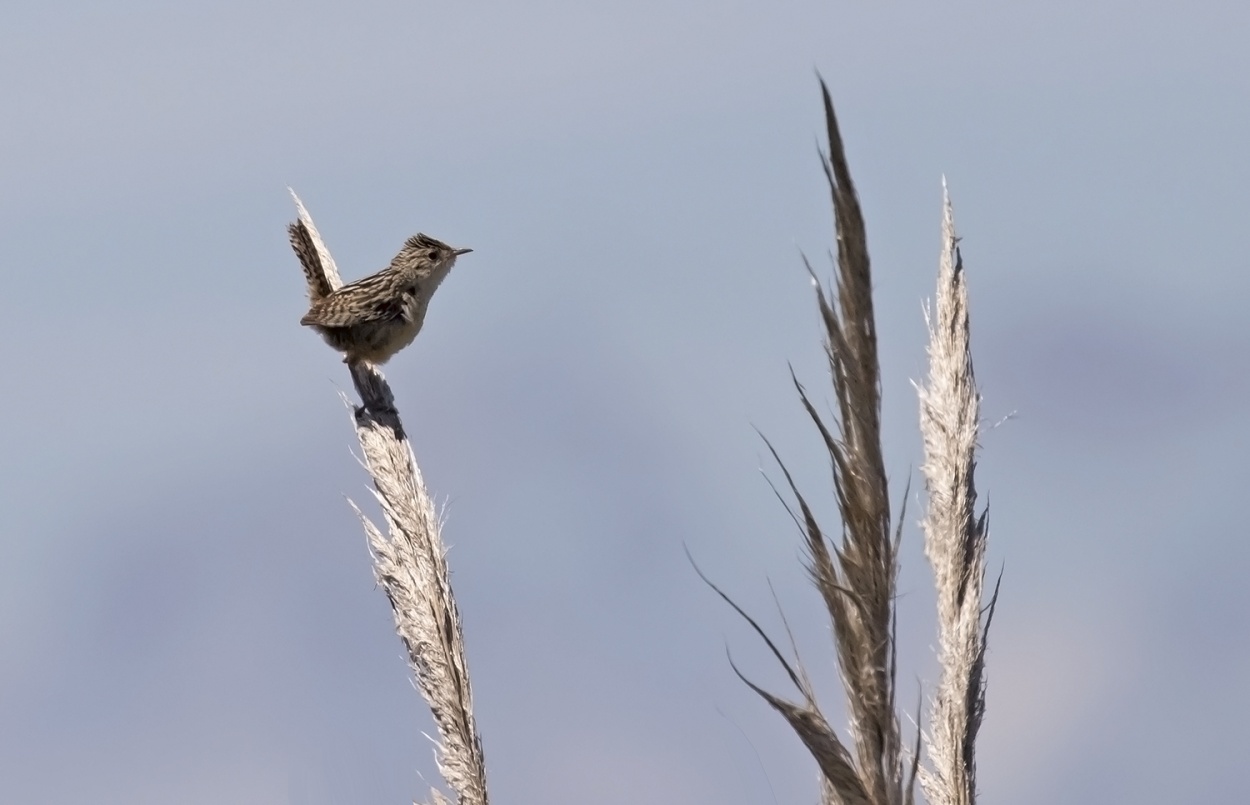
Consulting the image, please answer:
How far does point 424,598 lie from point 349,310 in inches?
168

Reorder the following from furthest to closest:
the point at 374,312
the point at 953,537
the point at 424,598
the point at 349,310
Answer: the point at 374,312, the point at 349,310, the point at 424,598, the point at 953,537

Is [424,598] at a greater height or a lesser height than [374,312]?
lesser

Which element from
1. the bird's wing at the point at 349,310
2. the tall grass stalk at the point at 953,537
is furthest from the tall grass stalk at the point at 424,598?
the bird's wing at the point at 349,310

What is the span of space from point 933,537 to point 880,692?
113 cm

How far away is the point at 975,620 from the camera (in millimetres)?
2986

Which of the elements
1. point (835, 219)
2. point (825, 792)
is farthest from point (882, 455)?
point (825, 792)

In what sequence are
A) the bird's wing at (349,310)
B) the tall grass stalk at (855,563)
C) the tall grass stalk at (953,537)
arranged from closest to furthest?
the tall grass stalk at (855,563) → the tall grass stalk at (953,537) → the bird's wing at (349,310)

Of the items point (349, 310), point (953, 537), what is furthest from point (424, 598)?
point (349, 310)

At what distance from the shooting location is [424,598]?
3576 millimetres

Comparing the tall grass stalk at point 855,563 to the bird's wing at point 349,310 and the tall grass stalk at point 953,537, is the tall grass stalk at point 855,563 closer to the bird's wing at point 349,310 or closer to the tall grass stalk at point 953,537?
the tall grass stalk at point 953,537

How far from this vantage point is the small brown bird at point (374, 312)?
7.63 m

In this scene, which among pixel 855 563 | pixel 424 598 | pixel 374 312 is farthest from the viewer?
pixel 374 312

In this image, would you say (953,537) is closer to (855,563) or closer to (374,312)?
(855,563)

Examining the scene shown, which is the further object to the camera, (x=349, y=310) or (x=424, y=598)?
(x=349, y=310)
